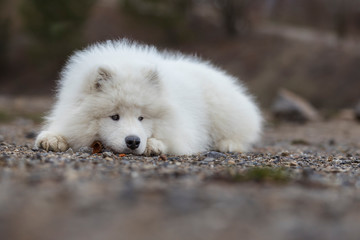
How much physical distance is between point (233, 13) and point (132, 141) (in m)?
27.3

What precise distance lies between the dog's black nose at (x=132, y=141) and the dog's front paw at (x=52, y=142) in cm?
96

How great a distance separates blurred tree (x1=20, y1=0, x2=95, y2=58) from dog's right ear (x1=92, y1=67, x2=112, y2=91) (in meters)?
18.1

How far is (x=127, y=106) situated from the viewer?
18.1 feet

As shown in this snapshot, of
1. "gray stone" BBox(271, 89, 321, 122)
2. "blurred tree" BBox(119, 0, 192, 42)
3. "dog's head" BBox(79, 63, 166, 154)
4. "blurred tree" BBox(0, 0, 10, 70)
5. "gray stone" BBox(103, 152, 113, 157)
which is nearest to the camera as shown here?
"gray stone" BBox(103, 152, 113, 157)

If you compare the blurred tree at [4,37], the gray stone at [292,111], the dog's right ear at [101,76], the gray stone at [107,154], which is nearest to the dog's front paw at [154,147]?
the gray stone at [107,154]

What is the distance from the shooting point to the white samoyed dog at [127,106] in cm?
552

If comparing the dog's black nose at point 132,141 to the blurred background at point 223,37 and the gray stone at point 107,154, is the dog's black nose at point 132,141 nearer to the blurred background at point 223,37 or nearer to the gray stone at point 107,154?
the gray stone at point 107,154

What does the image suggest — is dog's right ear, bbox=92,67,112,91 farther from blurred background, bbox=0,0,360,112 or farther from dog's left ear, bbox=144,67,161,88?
blurred background, bbox=0,0,360,112

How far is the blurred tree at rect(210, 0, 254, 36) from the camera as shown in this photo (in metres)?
31.0

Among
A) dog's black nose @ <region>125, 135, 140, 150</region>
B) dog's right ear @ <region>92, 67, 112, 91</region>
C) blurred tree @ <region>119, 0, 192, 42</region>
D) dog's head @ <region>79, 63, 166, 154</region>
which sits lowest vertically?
dog's black nose @ <region>125, 135, 140, 150</region>

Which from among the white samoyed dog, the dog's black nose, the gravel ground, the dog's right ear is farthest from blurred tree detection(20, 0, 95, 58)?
the gravel ground

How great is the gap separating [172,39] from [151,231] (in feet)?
94.2

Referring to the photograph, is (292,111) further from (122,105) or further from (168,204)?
(168,204)

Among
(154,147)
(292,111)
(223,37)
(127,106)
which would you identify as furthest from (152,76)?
(223,37)
